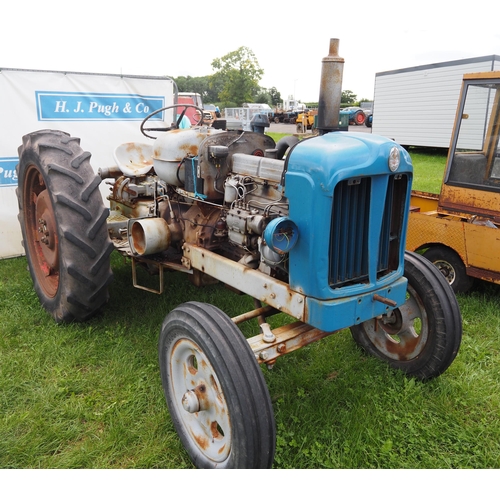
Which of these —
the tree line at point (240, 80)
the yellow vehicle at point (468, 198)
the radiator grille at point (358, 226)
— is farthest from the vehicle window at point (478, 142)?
the tree line at point (240, 80)

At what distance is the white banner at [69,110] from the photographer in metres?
5.29

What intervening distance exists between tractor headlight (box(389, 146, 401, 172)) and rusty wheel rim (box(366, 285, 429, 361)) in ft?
3.04

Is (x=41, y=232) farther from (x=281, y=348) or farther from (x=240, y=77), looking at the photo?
(x=240, y=77)

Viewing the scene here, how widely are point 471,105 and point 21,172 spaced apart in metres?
4.02

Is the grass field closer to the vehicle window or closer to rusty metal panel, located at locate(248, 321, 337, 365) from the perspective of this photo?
rusty metal panel, located at locate(248, 321, 337, 365)

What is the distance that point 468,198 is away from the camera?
440 cm

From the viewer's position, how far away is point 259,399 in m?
1.98

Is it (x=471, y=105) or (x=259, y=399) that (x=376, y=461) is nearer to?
(x=259, y=399)

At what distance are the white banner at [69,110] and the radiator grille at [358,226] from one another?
3391 millimetres

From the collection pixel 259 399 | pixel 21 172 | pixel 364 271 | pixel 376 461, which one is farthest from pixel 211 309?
pixel 21 172

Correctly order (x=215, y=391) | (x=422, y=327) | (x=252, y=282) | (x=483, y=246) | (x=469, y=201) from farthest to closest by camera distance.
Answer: (x=469, y=201) → (x=483, y=246) → (x=422, y=327) → (x=252, y=282) → (x=215, y=391)

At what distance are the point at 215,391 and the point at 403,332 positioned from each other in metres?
1.41

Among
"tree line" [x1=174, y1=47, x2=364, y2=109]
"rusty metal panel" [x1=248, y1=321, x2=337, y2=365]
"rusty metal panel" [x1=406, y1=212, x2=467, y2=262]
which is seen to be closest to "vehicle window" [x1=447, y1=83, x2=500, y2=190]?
"rusty metal panel" [x1=406, y1=212, x2=467, y2=262]

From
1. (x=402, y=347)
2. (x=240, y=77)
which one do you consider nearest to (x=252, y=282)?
(x=402, y=347)
